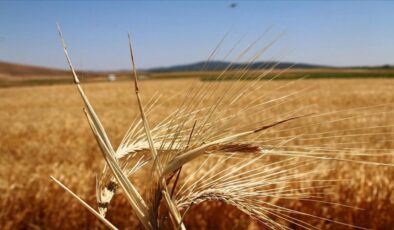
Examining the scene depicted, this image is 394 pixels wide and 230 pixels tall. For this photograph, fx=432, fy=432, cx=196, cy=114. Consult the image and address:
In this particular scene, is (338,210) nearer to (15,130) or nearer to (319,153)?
(319,153)

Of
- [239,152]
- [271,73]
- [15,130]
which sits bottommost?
[15,130]

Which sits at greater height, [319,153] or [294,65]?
[294,65]

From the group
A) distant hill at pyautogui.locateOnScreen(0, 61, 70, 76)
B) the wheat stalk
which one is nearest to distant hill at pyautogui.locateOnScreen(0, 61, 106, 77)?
distant hill at pyautogui.locateOnScreen(0, 61, 70, 76)

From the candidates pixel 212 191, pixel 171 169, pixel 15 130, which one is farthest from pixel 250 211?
pixel 15 130

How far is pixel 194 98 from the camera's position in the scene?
64cm

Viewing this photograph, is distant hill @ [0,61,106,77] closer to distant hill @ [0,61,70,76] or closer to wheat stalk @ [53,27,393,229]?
distant hill @ [0,61,70,76]

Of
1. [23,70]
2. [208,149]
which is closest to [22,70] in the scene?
[23,70]

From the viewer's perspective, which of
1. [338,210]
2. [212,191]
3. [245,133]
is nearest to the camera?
[245,133]

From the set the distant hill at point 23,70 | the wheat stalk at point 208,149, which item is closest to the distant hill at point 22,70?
the distant hill at point 23,70

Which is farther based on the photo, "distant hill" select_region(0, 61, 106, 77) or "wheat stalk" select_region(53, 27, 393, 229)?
"distant hill" select_region(0, 61, 106, 77)

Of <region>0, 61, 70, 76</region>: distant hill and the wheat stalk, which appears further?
<region>0, 61, 70, 76</region>: distant hill

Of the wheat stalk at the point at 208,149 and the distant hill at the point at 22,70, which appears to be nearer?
the wheat stalk at the point at 208,149

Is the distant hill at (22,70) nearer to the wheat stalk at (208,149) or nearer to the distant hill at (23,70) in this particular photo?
the distant hill at (23,70)

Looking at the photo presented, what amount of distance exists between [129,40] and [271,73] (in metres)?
0.20
